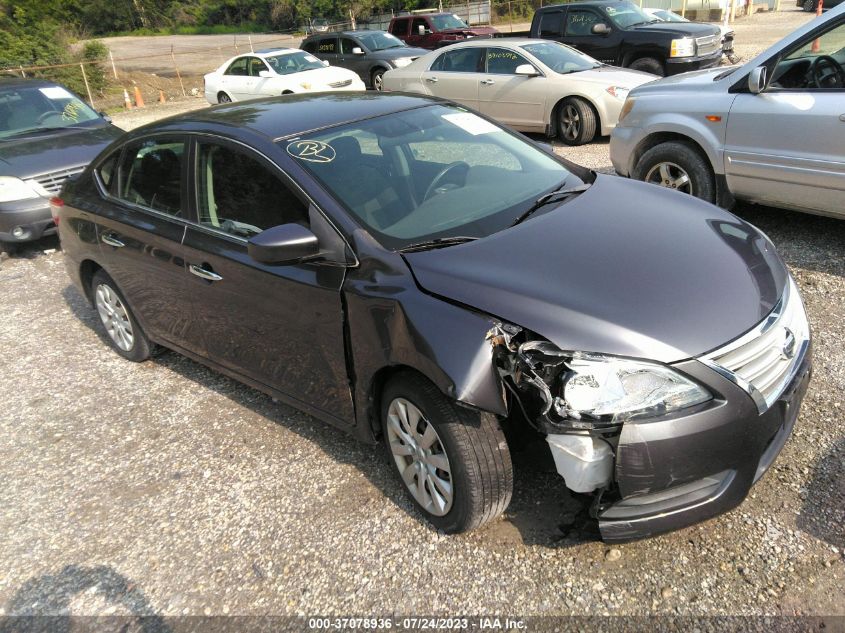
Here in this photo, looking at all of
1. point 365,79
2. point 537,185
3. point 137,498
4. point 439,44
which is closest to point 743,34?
point 439,44

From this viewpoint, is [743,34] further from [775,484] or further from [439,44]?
[775,484]

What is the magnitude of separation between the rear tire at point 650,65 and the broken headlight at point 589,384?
37.9ft

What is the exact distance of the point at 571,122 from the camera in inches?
382

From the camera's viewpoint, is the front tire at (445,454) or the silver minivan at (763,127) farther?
the silver minivan at (763,127)

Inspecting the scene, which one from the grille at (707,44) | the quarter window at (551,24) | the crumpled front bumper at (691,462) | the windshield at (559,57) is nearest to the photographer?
the crumpled front bumper at (691,462)

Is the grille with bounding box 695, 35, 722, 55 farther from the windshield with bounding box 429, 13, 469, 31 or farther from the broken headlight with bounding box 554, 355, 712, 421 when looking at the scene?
the broken headlight with bounding box 554, 355, 712, 421

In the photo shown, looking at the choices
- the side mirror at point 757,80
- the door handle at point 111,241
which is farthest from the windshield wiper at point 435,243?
the side mirror at point 757,80

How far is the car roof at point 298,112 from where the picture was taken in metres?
3.54

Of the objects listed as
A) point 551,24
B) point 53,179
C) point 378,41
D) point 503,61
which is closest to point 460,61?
point 503,61

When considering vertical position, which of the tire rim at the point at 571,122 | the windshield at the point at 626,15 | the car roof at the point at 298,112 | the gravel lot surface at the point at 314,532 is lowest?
the gravel lot surface at the point at 314,532

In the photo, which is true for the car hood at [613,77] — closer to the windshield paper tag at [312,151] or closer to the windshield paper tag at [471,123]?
the windshield paper tag at [471,123]

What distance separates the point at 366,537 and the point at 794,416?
1.84 metres

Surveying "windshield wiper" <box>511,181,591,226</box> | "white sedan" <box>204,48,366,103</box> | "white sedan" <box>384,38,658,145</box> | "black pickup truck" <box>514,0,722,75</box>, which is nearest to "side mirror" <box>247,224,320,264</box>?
"windshield wiper" <box>511,181,591,226</box>

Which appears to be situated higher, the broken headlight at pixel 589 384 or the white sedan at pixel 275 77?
the broken headlight at pixel 589 384
